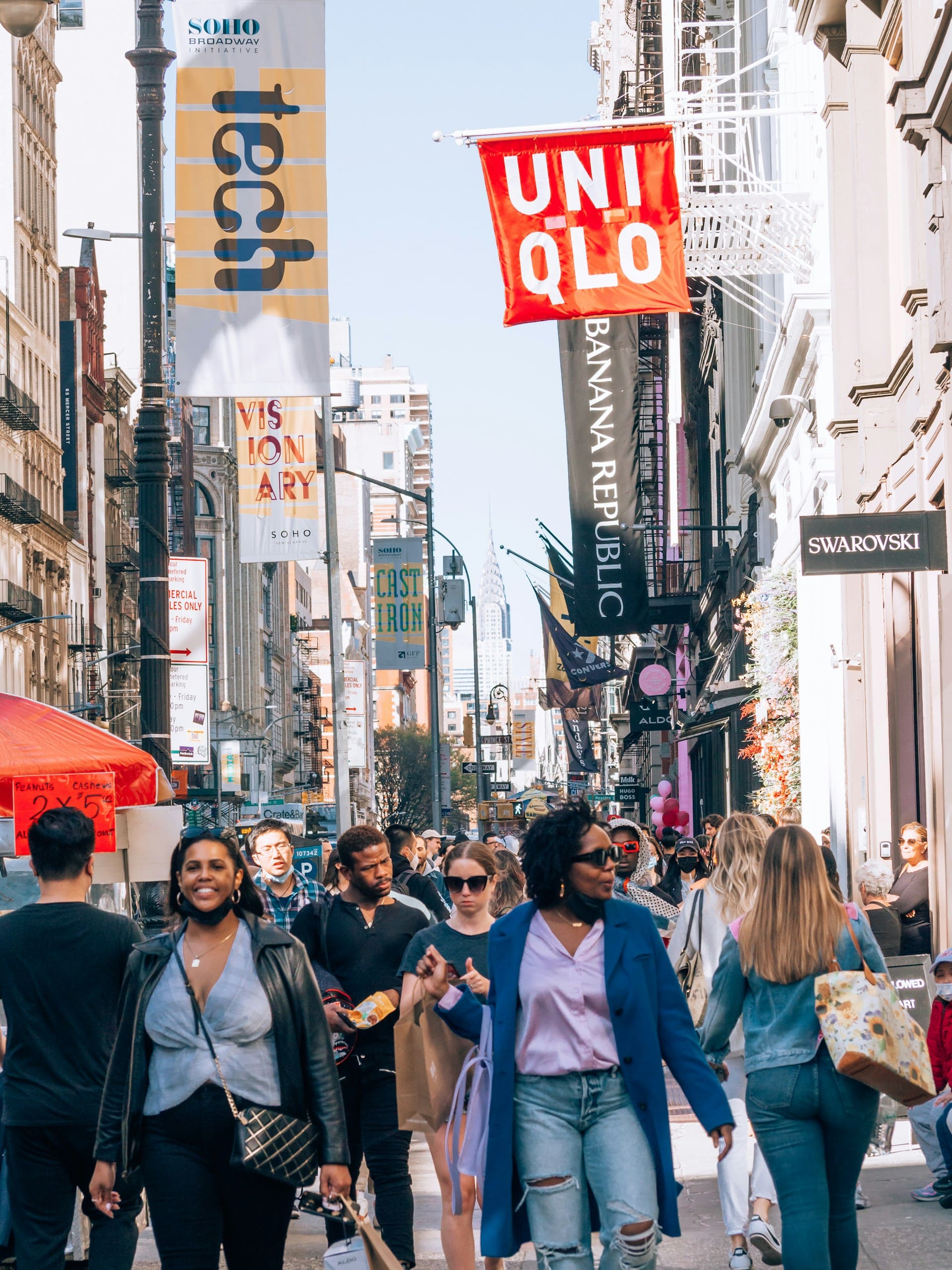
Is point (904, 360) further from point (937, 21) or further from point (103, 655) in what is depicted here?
point (103, 655)

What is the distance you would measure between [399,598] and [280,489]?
33.9 meters

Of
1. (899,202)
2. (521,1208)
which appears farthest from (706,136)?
(521,1208)

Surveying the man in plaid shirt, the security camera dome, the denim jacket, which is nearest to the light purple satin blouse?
the denim jacket

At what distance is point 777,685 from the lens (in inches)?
861

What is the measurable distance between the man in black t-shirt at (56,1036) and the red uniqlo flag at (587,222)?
1133 cm

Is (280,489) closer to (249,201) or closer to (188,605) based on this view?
(188,605)

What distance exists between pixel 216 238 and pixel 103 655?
76.4 metres

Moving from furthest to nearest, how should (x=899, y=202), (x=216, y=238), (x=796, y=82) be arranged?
(x=796, y=82) < (x=899, y=202) < (x=216, y=238)

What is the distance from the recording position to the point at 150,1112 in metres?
5.89

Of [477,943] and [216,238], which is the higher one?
[216,238]

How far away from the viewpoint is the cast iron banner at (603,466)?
3259 centimetres

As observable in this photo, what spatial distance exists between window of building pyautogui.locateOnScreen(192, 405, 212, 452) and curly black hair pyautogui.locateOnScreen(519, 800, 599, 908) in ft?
399

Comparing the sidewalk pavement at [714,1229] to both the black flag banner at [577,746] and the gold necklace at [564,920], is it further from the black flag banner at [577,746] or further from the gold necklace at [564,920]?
the black flag banner at [577,746]

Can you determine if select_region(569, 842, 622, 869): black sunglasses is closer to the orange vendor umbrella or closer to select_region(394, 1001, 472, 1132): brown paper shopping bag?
select_region(394, 1001, 472, 1132): brown paper shopping bag
